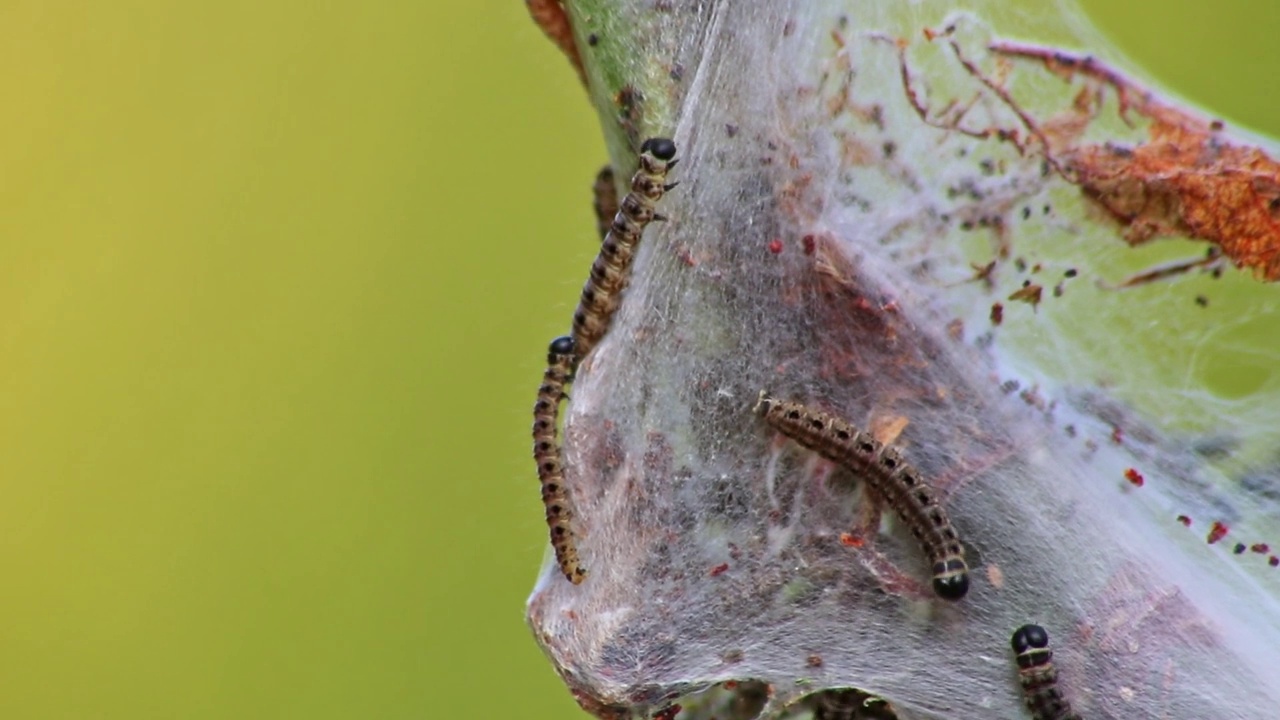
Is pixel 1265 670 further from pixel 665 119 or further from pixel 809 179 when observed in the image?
pixel 665 119

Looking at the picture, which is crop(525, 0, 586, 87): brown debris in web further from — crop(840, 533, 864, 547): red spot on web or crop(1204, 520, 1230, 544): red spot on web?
crop(1204, 520, 1230, 544): red spot on web

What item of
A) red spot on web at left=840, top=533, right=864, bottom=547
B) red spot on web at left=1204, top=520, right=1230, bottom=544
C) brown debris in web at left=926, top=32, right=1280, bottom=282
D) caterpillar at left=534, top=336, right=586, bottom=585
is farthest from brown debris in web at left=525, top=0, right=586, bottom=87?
red spot on web at left=1204, top=520, right=1230, bottom=544

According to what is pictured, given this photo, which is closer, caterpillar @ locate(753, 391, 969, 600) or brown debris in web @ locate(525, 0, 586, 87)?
caterpillar @ locate(753, 391, 969, 600)

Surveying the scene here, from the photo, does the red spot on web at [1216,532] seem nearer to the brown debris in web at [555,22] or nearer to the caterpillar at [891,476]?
the caterpillar at [891,476]

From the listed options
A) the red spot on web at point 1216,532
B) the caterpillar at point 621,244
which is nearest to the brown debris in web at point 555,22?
the caterpillar at point 621,244

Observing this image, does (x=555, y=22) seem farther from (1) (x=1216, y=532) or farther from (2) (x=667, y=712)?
(1) (x=1216, y=532)

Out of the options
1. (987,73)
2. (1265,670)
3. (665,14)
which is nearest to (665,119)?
(665,14)
